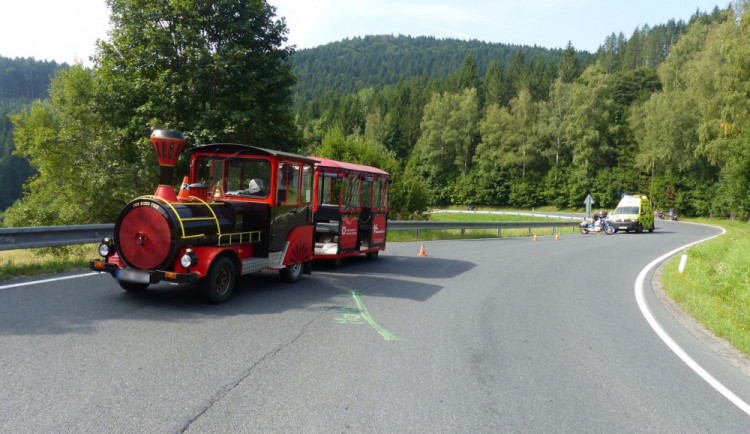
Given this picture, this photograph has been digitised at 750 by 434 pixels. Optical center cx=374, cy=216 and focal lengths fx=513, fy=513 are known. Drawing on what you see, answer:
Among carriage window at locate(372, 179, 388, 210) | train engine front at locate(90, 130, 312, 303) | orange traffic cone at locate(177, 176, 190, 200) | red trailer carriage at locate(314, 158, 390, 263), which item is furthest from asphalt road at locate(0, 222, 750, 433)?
carriage window at locate(372, 179, 388, 210)

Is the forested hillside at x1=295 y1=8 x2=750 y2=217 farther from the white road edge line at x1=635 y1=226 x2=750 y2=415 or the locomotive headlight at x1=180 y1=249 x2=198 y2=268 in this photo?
the locomotive headlight at x1=180 y1=249 x2=198 y2=268

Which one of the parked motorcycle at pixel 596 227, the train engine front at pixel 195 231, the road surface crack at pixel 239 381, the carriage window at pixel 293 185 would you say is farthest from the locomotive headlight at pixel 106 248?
the parked motorcycle at pixel 596 227

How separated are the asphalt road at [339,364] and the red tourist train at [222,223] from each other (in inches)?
18.5

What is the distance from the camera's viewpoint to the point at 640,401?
4301 mm

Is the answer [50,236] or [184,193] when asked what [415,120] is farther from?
[184,193]

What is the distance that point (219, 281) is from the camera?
24.0 feet

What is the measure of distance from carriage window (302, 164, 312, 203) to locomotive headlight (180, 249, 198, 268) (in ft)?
9.95

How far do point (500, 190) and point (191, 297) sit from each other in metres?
69.5

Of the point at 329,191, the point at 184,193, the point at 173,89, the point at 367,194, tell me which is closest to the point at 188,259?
the point at 184,193

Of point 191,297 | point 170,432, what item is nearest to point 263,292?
point 191,297

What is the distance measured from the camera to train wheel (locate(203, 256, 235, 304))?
693 centimetres

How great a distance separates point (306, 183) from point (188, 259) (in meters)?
3.33

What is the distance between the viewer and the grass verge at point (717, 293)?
23.5ft

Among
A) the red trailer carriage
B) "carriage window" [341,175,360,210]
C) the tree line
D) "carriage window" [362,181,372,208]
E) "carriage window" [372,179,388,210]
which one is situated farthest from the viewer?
the tree line
